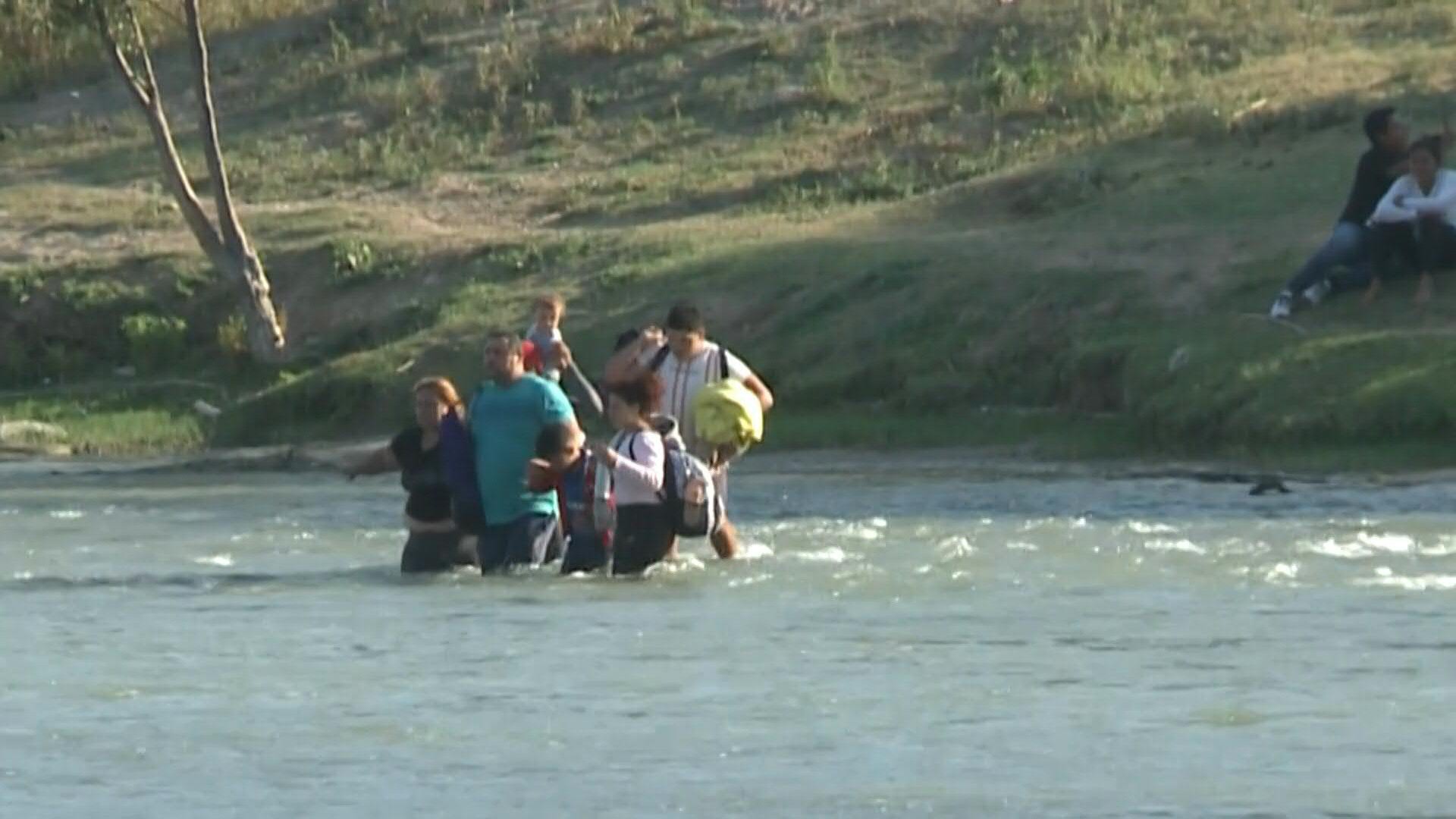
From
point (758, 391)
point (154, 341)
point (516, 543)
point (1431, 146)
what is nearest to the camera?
point (516, 543)

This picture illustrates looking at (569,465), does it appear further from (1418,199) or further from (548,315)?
(1418,199)

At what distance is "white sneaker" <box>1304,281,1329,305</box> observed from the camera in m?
24.4

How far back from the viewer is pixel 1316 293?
24.4 meters

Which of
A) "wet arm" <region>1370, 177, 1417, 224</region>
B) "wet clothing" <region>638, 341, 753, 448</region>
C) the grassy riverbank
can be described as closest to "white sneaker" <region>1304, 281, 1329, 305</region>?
the grassy riverbank

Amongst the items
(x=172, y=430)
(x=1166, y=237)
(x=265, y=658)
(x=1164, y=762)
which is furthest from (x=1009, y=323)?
(x=1164, y=762)

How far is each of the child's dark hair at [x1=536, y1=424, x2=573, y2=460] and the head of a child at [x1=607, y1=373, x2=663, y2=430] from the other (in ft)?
0.76

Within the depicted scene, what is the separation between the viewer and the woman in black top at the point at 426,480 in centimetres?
1766

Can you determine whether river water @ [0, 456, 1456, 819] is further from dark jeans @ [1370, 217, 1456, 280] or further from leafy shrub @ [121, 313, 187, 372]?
leafy shrub @ [121, 313, 187, 372]

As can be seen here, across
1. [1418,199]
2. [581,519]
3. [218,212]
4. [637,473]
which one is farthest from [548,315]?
[218,212]

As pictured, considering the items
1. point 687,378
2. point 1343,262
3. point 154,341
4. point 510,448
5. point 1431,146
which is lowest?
point 154,341

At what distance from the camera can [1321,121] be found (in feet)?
98.4

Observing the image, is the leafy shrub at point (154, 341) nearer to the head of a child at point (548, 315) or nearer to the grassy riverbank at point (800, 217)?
the grassy riverbank at point (800, 217)

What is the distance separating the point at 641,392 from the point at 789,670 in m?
2.88

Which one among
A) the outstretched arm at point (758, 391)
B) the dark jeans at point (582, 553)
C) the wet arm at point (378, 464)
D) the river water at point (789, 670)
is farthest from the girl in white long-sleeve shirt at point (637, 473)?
the wet arm at point (378, 464)
